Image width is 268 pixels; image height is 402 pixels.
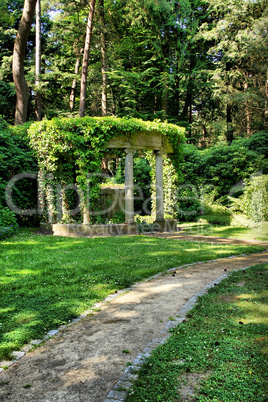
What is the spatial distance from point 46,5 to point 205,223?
2224cm

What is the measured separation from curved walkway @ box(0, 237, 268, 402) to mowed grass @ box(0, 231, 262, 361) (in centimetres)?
32

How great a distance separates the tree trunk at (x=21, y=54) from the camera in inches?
573

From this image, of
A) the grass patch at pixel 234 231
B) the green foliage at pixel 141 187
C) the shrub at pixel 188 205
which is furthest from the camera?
the green foliage at pixel 141 187

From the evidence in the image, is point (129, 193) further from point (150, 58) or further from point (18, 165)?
point (150, 58)

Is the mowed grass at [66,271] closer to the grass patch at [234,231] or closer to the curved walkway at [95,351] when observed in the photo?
the curved walkway at [95,351]

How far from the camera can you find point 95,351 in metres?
3.18

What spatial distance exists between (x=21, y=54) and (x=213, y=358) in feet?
55.3

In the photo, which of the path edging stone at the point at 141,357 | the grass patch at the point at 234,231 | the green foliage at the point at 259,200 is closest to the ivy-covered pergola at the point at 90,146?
the grass patch at the point at 234,231

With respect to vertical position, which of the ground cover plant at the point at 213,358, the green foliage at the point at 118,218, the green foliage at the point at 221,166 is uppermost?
the green foliage at the point at 221,166

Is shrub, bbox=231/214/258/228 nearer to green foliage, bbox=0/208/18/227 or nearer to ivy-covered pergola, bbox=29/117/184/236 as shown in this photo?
ivy-covered pergola, bbox=29/117/184/236

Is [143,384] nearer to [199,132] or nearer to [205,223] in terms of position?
[205,223]

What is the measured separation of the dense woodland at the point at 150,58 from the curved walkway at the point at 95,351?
721 inches

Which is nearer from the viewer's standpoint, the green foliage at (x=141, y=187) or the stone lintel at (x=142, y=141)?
the stone lintel at (x=142, y=141)

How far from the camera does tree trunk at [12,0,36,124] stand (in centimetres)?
1455
